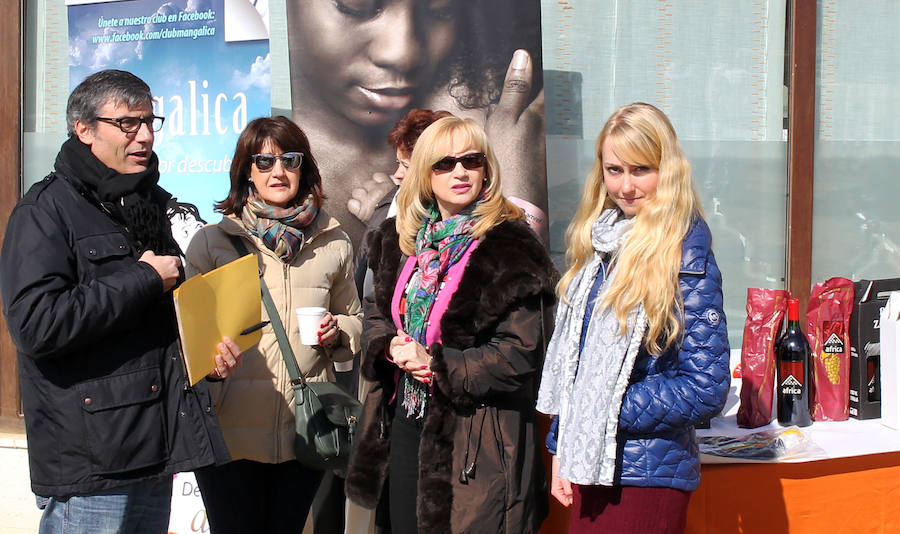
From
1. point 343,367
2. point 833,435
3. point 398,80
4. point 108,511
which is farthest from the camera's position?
point 398,80

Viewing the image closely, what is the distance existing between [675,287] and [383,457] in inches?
48.5

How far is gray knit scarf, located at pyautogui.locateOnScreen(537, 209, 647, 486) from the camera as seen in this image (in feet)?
6.77

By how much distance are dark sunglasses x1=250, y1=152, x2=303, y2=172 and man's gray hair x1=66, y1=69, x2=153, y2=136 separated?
0.64 metres

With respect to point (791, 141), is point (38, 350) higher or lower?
lower

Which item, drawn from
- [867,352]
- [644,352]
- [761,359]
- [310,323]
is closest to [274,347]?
[310,323]

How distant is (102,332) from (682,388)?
61.4 inches

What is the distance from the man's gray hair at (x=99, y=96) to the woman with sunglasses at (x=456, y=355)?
0.95 metres

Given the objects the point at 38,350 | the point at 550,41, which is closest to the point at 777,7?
the point at 550,41

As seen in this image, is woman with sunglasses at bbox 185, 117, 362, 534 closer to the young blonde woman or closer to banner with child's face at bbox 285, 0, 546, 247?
the young blonde woman

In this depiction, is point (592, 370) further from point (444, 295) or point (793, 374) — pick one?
point (793, 374)

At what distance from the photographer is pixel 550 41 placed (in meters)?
4.56

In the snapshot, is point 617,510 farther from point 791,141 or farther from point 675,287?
point 791,141

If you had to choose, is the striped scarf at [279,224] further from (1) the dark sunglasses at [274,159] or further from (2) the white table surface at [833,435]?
(2) the white table surface at [833,435]

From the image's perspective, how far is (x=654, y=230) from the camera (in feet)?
6.87
